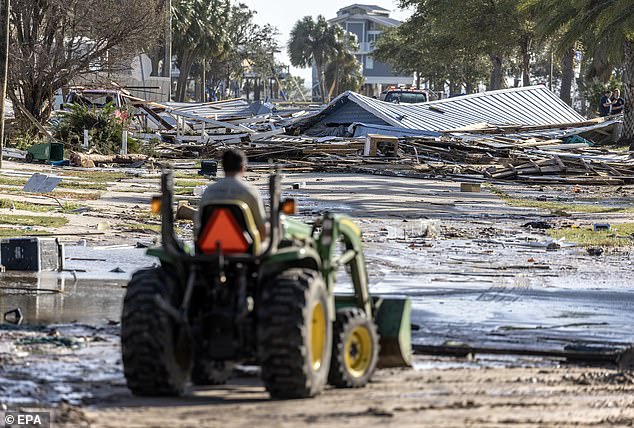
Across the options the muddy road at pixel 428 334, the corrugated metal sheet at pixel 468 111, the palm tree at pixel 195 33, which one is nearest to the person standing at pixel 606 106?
the corrugated metal sheet at pixel 468 111

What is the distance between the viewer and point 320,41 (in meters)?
120

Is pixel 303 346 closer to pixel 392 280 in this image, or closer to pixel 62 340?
pixel 62 340

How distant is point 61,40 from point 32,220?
22.9m

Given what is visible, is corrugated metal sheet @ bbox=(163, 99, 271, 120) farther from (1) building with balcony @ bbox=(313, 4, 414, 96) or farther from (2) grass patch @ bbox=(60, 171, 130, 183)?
(1) building with balcony @ bbox=(313, 4, 414, 96)

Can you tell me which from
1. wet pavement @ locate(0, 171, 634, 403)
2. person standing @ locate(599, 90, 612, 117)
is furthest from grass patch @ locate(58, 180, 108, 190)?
person standing @ locate(599, 90, 612, 117)

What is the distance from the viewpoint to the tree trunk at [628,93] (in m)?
46.8

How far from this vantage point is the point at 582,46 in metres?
65.8

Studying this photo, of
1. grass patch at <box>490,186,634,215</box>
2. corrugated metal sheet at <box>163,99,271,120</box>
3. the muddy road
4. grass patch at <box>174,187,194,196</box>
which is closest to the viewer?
the muddy road

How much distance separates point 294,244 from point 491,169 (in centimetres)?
2807

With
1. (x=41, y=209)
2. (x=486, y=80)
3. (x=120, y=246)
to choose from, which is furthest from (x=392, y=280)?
(x=486, y=80)

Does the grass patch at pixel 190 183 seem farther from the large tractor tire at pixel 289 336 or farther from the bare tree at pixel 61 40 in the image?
the large tractor tire at pixel 289 336

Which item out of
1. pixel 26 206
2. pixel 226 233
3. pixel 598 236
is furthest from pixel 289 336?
pixel 26 206

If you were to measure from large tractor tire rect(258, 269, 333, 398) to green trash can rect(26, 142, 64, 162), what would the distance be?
2692 cm

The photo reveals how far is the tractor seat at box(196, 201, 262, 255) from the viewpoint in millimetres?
7262
